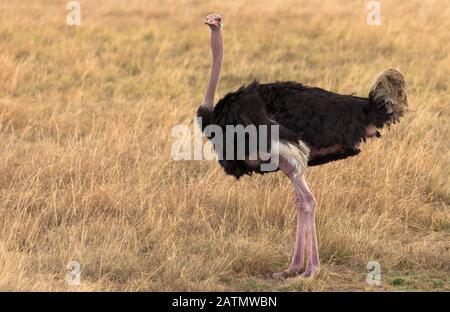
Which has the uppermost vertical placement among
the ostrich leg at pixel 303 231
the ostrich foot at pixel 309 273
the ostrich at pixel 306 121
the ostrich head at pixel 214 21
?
the ostrich head at pixel 214 21

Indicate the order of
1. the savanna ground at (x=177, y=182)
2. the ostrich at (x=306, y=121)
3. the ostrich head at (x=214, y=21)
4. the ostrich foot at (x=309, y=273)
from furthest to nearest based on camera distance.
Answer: the ostrich head at (x=214, y=21) → the savanna ground at (x=177, y=182) → the ostrich foot at (x=309, y=273) → the ostrich at (x=306, y=121)

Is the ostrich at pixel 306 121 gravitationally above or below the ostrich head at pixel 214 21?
below

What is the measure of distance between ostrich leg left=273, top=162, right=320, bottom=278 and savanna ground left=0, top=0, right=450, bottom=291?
0.14 meters

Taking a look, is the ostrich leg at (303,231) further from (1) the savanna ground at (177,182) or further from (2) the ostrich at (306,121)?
(1) the savanna ground at (177,182)

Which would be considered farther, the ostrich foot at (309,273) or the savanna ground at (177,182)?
the savanna ground at (177,182)

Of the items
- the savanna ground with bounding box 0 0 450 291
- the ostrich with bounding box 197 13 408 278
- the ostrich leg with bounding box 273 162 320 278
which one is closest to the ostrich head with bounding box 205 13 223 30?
the ostrich with bounding box 197 13 408 278

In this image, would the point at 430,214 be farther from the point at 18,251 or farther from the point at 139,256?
the point at 18,251

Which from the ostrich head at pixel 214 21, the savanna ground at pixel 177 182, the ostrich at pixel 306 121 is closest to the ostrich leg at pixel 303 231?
the ostrich at pixel 306 121

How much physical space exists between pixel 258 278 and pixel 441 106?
4.92 metres

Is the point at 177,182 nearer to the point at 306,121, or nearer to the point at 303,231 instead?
the point at 303,231

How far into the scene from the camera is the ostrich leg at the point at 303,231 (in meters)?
5.89

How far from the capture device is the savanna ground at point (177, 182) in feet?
19.5

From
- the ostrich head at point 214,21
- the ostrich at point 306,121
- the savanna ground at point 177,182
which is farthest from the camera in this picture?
the ostrich head at point 214,21
